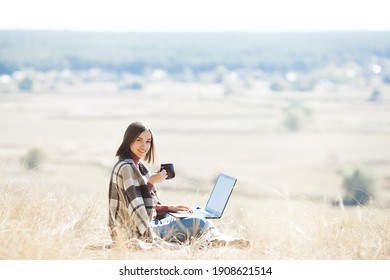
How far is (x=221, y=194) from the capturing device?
4242mm

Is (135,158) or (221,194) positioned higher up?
(135,158)

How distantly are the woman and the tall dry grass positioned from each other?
112 millimetres

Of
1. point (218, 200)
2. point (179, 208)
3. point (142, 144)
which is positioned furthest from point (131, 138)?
point (218, 200)

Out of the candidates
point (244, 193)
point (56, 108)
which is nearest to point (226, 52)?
point (56, 108)

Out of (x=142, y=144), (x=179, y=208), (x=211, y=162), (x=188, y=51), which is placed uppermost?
(x=188, y=51)

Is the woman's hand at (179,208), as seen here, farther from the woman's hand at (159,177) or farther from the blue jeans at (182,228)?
the woman's hand at (159,177)

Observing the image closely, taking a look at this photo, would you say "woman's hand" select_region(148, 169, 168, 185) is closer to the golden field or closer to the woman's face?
the woman's face

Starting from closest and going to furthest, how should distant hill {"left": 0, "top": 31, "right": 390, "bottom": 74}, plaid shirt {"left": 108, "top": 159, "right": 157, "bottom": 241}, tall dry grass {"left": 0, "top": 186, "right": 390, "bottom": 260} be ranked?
tall dry grass {"left": 0, "top": 186, "right": 390, "bottom": 260}
plaid shirt {"left": 108, "top": 159, "right": 157, "bottom": 241}
distant hill {"left": 0, "top": 31, "right": 390, "bottom": 74}

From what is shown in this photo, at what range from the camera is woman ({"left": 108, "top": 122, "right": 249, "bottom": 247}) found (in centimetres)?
401

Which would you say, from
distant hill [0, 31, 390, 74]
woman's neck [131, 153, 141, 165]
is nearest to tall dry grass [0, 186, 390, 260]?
woman's neck [131, 153, 141, 165]

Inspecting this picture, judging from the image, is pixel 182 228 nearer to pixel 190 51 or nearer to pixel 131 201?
pixel 131 201

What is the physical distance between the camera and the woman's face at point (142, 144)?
13.2 feet

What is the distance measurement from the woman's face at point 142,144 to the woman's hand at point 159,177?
0.45 ft

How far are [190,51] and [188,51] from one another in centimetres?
54
